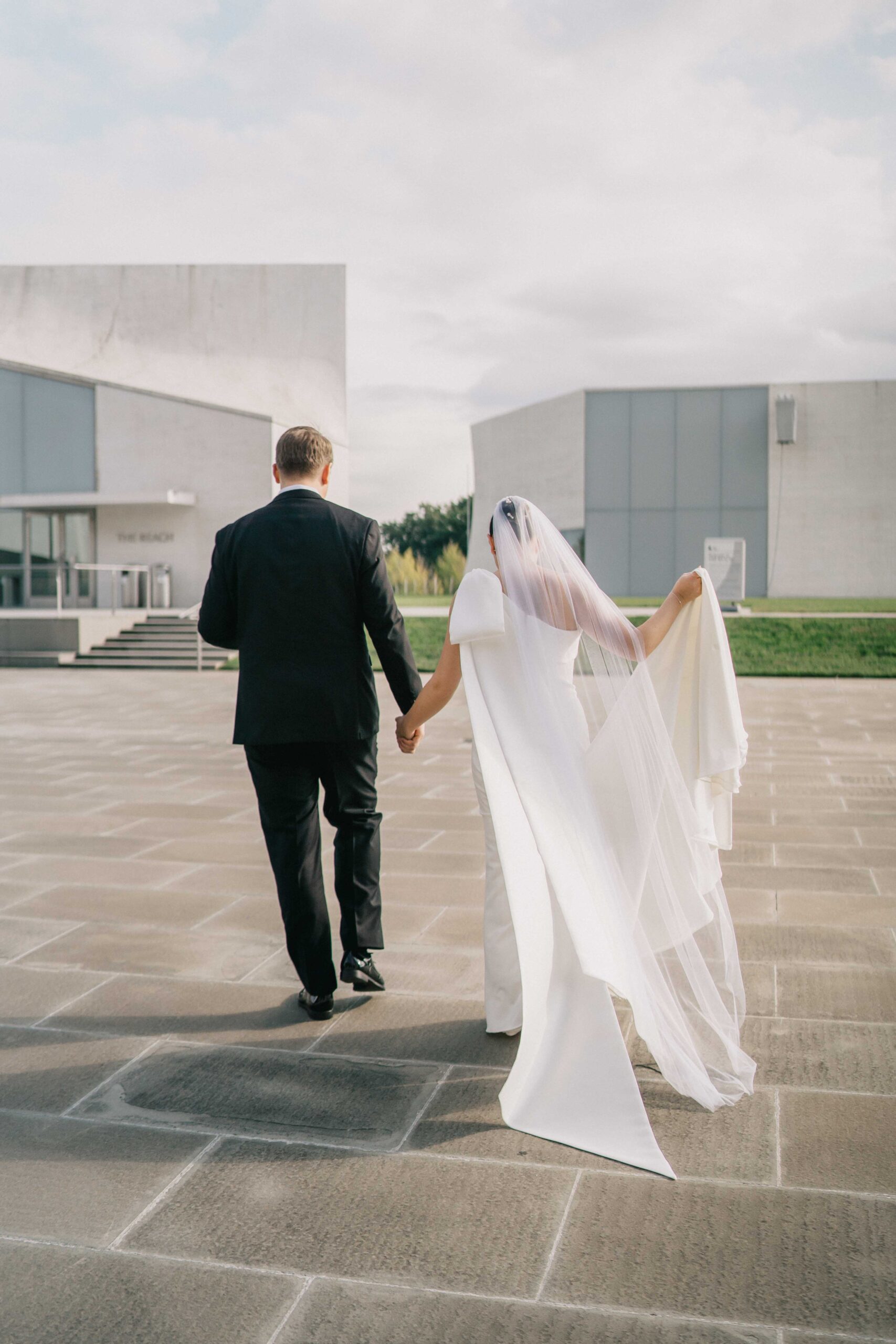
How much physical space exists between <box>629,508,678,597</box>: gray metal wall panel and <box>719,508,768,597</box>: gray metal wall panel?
1.68 m

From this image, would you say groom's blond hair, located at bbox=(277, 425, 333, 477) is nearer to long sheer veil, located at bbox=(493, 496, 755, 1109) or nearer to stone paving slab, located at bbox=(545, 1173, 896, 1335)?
long sheer veil, located at bbox=(493, 496, 755, 1109)

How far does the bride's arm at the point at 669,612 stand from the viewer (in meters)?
3.48

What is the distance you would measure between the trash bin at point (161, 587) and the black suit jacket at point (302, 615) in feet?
86.8

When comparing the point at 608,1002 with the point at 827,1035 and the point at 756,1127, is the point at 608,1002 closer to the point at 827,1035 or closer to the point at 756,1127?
the point at 756,1127

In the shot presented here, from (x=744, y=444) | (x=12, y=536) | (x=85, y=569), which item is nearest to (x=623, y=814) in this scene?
(x=85, y=569)

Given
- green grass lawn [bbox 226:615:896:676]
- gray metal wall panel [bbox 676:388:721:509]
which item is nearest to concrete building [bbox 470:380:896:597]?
gray metal wall panel [bbox 676:388:721:509]

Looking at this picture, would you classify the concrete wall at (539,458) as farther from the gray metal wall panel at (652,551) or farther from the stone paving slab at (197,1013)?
the stone paving slab at (197,1013)

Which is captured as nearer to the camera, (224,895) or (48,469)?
(224,895)

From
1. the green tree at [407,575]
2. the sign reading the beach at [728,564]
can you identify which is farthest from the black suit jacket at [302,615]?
the green tree at [407,575]

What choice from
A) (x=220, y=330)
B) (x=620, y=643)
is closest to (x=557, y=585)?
(x=620, y=643)

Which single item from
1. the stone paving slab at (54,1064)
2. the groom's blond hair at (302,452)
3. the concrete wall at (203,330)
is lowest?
the stone paving slab at (54,1064)

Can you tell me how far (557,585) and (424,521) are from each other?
96.2 metres

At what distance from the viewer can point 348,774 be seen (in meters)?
3.83

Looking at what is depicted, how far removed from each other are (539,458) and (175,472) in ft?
46.1
